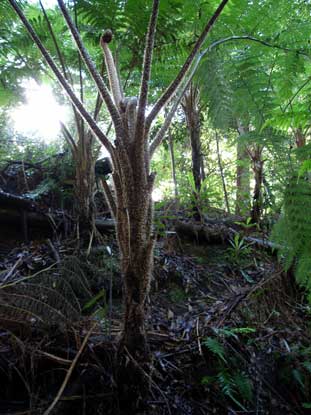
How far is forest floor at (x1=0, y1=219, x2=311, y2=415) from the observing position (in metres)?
1.00

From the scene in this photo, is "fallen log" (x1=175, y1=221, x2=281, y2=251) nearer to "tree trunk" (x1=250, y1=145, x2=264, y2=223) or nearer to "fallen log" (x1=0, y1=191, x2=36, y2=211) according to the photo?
"tree trunk" (x1=250, y1=145, x2=264, y2=223)

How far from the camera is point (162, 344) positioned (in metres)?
1.28

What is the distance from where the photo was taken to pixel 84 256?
193 cm

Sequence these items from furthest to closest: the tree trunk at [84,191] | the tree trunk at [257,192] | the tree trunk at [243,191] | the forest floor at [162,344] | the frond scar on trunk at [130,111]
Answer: the tree trunk at [257,192], the tree trunk at [243,191], the tree trunk at [84,191], the frond scar on trunk at [130,111], the forest floor at [162,344]

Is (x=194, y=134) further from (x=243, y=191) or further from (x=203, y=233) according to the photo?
(x=243, y=191)

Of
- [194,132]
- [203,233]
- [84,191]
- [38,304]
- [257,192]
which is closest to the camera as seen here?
[38,304]

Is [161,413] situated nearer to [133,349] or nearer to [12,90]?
[133,349]

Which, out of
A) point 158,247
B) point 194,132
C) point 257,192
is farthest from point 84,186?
point 257,192

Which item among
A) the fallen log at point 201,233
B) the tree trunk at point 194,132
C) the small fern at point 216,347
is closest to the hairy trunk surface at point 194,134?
the tree trunk at point 194,132

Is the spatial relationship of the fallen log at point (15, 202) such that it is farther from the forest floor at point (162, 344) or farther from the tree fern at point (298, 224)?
the tree fern at point (298, 224)

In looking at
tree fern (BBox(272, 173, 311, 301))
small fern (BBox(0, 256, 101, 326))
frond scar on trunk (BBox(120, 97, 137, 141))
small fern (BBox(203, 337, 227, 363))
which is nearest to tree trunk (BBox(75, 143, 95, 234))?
small fern (BBox(0, 256, 101, 326))

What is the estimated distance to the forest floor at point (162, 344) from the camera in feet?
3.27

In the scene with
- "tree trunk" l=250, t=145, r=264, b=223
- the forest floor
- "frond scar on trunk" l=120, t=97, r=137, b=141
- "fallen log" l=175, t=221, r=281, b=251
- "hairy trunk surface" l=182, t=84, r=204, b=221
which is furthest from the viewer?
"hairy trunk surface" l=182, t=84, r=204, b=221

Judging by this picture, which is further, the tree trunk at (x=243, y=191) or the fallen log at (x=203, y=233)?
the fallen log at (x=203, y=233)
